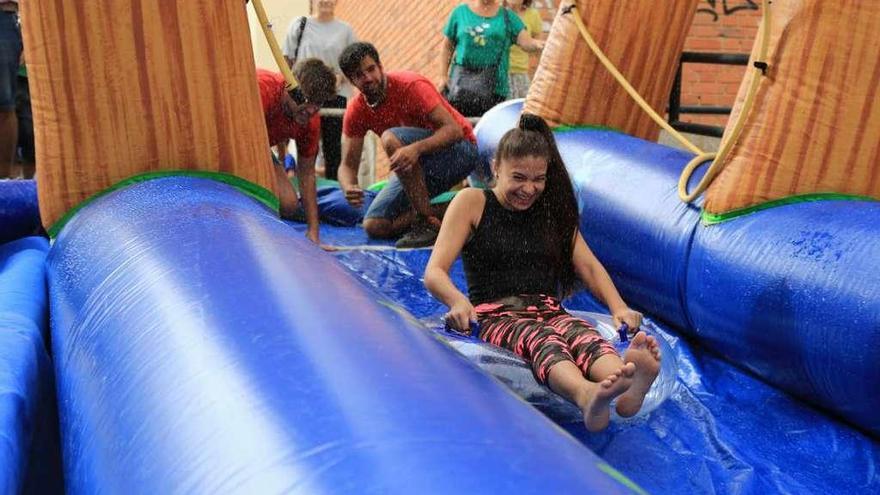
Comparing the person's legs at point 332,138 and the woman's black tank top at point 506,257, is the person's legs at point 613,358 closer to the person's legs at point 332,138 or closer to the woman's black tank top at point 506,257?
the woman's black tank top at point 506,257

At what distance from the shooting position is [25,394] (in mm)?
1734

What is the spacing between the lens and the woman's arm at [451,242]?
8.10 ft

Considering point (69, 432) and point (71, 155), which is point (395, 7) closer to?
point (71, 155)

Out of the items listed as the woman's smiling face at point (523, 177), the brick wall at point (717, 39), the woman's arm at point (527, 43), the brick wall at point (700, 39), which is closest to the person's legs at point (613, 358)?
the woman's smiling face at point (523, 177)

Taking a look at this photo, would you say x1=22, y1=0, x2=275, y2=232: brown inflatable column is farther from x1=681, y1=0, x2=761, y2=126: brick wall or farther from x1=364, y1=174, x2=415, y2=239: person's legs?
x1=681, y1=0, x2=761, y2=126: brick wall

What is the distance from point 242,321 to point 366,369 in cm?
26

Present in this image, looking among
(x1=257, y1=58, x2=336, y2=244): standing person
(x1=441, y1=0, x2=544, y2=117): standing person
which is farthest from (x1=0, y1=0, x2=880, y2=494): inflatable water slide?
(x1=441, y1=0, x2=544, y2=117): standing person

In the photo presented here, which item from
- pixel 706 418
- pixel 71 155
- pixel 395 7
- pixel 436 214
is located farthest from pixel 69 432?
pixel 395 7

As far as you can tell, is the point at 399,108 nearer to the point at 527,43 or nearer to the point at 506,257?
the point at 527,43

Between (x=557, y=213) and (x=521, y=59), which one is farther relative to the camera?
(x=521, y=59)

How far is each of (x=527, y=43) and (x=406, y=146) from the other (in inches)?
68.0

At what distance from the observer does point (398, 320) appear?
144cm

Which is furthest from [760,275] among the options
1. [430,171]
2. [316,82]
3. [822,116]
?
[430,171]

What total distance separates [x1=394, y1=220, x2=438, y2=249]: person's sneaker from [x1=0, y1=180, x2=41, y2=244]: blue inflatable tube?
146cm
